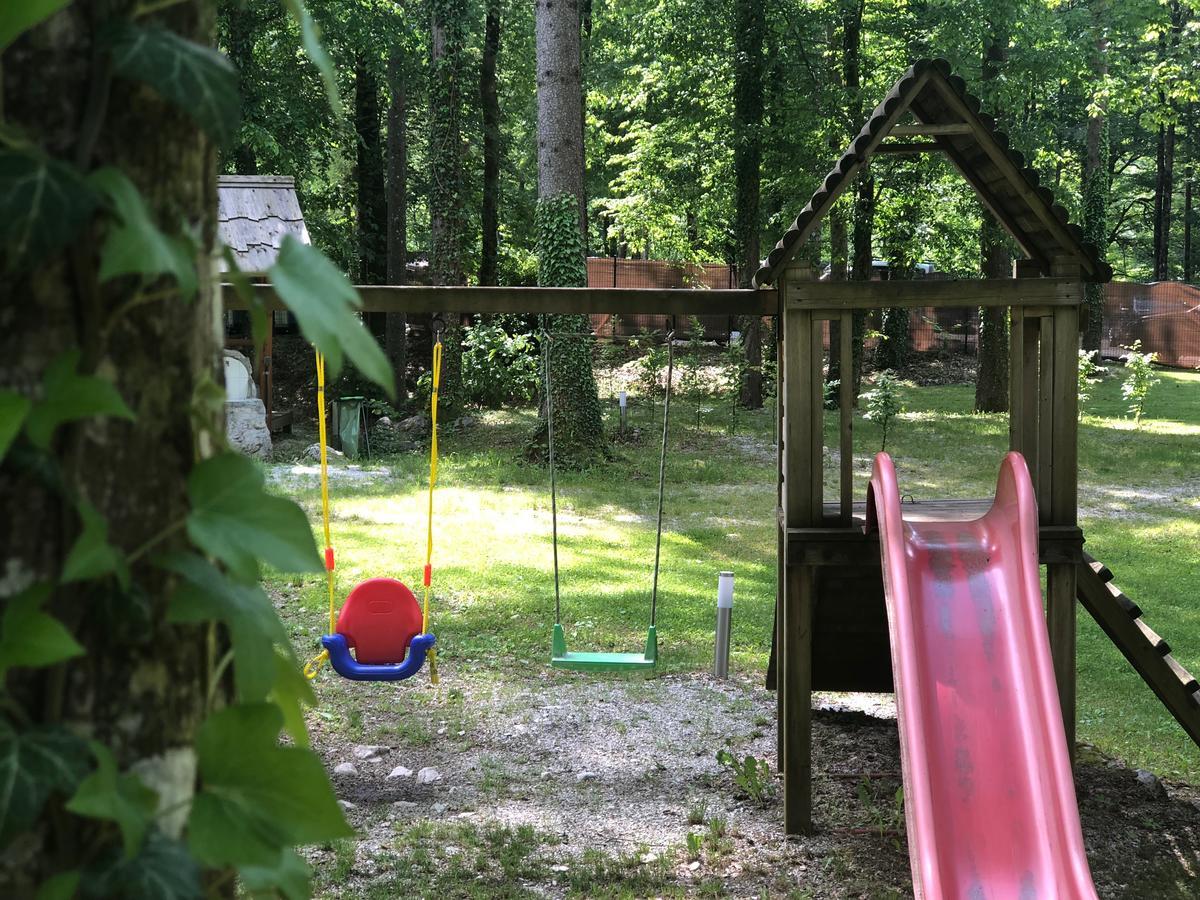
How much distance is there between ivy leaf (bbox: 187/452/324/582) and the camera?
0.65 m

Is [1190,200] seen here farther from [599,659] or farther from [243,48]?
[599,659]

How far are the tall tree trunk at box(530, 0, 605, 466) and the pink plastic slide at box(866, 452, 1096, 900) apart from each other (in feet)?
29.7

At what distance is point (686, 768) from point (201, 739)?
16.4 feet

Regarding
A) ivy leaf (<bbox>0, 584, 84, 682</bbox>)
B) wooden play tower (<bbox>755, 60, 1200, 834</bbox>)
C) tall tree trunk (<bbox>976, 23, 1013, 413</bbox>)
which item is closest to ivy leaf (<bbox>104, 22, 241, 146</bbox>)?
ivy leaf (<bbox>0, 584, 84, 682</bbox>)

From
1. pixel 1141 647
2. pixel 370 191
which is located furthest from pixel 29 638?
pixel 370 191

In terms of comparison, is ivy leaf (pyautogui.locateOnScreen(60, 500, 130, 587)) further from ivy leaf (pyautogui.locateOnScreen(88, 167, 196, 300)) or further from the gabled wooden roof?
the gabled wooden roof

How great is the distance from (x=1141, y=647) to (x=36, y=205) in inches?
198

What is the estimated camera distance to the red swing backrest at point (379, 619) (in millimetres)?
5512

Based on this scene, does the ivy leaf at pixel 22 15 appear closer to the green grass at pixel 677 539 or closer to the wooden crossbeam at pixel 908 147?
the wooden crossbeam at pixel 908 147

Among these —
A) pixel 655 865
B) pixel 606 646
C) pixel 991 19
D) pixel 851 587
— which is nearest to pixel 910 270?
pixel 991 19

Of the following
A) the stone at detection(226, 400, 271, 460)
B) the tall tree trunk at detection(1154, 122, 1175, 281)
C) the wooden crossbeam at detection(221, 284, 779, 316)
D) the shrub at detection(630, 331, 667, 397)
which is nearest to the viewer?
the wooden crossbeam at detection(221, 284, 779, 316)

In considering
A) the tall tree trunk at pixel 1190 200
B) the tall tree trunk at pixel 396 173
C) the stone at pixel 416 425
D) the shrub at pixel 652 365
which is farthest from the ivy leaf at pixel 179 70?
the tall tree trunk at pixel 1190 200

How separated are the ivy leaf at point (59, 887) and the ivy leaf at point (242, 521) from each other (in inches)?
6.7

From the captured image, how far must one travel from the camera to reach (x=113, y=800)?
619 mm
